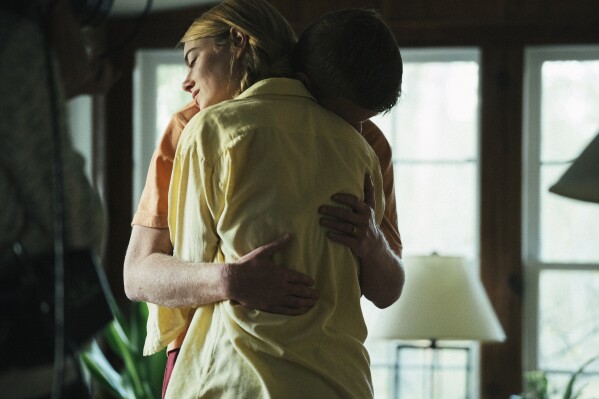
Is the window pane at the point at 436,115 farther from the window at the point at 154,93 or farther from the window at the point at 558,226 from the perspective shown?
the window at the point at 154,93

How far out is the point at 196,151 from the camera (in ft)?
4.60

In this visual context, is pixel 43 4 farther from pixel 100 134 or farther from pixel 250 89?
pixel 100 134

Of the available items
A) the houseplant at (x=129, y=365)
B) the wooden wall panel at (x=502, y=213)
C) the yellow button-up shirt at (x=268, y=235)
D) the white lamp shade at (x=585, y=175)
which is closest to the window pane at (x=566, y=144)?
the wooden wall panel at (x=502, y=213)

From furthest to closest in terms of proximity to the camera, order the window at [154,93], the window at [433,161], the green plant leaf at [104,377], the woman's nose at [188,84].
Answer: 1. the window at [154,93]
2. the window at [433,161]
3. the green plant leaf at [104,377]
4. the woman's nose at [188,84]

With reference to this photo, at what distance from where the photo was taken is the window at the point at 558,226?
3877 millimetres

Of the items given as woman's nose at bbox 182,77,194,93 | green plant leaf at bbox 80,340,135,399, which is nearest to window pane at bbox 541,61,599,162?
green plant leaf at bbox 80,340,135,399

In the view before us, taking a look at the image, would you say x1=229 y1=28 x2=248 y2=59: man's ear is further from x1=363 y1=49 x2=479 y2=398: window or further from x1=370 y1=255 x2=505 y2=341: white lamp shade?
x1=363 y1=49 x2=479 y2=398: window

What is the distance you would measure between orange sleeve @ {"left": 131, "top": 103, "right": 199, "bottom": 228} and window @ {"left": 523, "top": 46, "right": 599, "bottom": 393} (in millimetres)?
2459

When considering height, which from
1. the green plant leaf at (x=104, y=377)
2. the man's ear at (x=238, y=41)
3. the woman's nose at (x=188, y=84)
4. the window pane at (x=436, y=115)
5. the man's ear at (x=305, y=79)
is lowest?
the green plant leaf at (x=104, y=377)

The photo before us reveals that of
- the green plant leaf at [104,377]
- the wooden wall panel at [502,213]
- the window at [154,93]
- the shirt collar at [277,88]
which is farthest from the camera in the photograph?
the window at [154,93]

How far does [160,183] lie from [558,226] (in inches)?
104

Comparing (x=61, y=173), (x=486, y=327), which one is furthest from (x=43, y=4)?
(x=486, y=327)

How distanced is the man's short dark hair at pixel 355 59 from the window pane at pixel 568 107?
2543 mm

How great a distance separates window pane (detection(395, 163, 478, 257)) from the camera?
13.0ft
